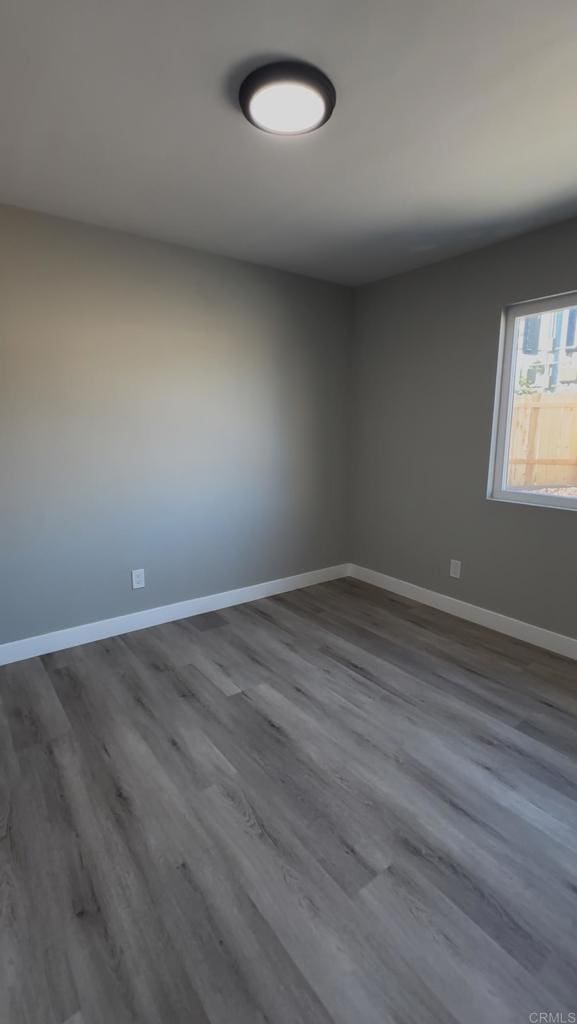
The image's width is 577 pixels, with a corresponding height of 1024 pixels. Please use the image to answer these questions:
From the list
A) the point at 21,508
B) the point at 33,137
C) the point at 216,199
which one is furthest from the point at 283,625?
the point at 33,137

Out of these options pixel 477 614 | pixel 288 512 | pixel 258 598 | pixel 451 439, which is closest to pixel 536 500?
pixel 451 439

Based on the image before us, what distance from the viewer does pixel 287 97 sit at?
1.56 m

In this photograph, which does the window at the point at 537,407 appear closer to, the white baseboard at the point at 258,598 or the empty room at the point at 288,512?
the empty room at the point at 288,512

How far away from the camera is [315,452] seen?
3.92 m

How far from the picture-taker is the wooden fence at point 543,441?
2754 millimetres

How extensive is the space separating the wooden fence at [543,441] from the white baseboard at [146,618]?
71.0 inches

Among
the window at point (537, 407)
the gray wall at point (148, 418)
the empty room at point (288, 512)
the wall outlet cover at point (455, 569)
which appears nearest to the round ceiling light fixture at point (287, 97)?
the empty room at point (288, 512)

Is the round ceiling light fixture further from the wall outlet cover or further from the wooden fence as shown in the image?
the wall outlet cover

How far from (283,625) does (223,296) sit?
89.9 inches

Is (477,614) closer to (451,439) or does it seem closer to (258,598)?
(451,439)

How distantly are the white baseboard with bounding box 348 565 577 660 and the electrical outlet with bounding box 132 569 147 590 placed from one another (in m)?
1.91

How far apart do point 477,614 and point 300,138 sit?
2887 mm

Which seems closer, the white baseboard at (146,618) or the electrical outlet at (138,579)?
the white baseboard at (146,618)

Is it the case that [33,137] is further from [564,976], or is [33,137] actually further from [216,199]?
[564,976]
